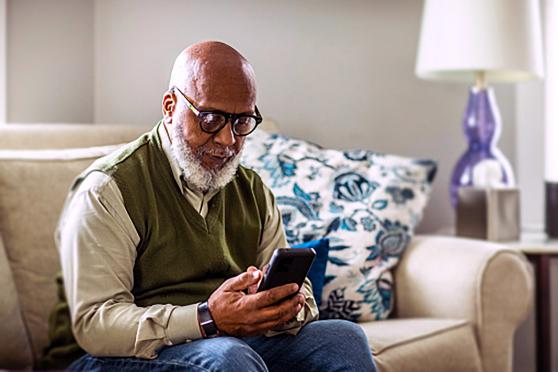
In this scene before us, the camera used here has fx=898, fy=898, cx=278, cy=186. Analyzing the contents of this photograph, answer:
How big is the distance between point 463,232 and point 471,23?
1.92 feet

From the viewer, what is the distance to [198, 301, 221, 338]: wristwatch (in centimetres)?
147

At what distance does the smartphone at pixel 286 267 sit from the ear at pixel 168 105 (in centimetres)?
35

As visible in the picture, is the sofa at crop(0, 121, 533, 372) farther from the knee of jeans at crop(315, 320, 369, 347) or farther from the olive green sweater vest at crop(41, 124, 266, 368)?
the olive green sweater vest at crop(41, 124, 266, 368)

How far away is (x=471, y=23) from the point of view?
2496 millimetres

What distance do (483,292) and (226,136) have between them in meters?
0.80

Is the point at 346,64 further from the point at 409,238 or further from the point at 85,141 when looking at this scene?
the point at 85,141

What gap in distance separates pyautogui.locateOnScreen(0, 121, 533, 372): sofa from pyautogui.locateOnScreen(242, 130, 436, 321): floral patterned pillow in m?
0.07

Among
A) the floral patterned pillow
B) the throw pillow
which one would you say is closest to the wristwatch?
the throw pillow

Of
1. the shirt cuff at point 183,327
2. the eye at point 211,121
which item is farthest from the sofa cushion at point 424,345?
the eye at point 211,121

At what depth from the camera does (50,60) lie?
8.24 ft

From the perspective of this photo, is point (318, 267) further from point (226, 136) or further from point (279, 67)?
point (279, 67)

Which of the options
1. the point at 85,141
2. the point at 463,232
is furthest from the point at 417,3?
the point at 85,141

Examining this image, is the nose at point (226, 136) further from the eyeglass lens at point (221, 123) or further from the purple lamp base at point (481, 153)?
the purple lamp base at point (481, 153)

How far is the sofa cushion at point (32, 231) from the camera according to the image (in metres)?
1.93
